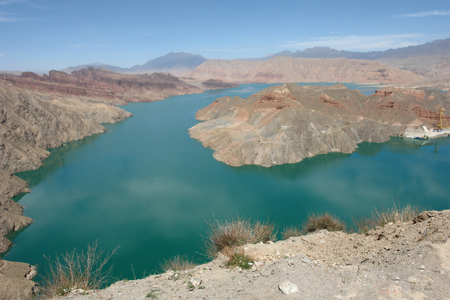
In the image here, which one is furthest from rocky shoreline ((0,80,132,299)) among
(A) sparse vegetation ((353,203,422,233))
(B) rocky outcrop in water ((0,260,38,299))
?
(A) sparse vegetation ((353,203,422,233))

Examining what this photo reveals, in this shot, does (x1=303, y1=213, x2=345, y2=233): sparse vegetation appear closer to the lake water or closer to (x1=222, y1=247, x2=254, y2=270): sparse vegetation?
the lake water

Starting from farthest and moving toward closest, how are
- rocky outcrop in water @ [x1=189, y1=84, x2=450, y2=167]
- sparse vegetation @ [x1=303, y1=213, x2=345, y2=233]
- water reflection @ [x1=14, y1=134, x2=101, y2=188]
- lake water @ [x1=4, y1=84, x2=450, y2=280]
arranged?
rocky outcrop in water @ [x1=189, y1=84, x2=450, y2=167] < water reflection @ [x1=14, y1=134, x2=101, y2=188] < lake water @ [x1=4, y1=84, x2=450, y2=280] < sparse vegetation @ [x1=303, y1=213, x2=345, y2=233]

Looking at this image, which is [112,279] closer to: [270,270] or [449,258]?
[270,270]

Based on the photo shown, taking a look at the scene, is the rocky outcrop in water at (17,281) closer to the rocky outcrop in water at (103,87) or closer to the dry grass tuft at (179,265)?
the dry grass tuft at (179,265)

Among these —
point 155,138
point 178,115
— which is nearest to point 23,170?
point 155,138

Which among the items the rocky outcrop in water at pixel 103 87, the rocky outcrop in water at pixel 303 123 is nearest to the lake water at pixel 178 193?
the rocky outcrop in water at pixel 303 123

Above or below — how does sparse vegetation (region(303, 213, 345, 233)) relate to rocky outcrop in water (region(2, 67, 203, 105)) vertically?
below

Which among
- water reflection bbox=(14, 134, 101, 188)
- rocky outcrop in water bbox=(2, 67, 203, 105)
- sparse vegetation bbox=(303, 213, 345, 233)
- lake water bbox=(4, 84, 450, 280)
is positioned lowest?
lake water bbox=(4, 84, 450, 280)
